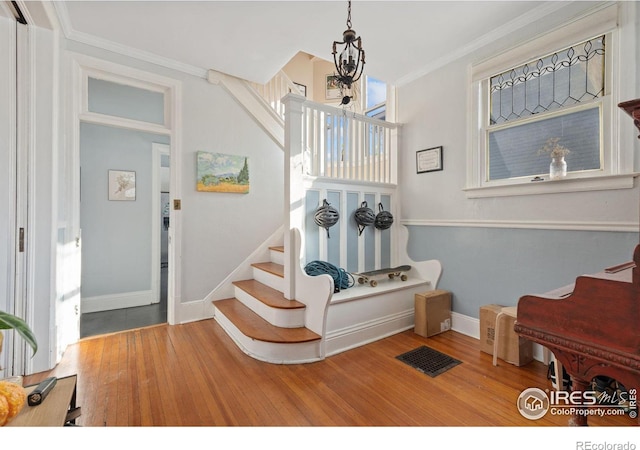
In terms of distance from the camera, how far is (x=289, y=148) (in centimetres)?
245

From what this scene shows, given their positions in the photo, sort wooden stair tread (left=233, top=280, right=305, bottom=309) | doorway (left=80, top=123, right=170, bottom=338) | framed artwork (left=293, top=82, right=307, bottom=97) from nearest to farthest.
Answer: wooden stair tread (left=233, top=280, right=305, bottom=309) → doorway (left=80, top=123, right=170, bottom=338) → framed artwork (left=293, top=82, right=307, bottom=97)

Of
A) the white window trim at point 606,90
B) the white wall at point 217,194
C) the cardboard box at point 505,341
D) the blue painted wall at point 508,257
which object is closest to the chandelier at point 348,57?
the white window trim at point 606,90

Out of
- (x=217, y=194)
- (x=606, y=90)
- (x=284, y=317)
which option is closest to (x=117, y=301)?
(x=217, y=194)

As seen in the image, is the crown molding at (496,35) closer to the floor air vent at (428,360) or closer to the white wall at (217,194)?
the white wall at (217,194)

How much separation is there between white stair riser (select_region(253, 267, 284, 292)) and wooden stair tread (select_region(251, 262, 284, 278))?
0.03 meters

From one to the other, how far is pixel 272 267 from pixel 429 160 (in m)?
2.09

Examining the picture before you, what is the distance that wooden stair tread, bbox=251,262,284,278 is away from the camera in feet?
9.57

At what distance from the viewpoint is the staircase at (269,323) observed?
2.15 m

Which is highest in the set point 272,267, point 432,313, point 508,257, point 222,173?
point 222,173

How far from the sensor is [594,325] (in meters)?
1.01

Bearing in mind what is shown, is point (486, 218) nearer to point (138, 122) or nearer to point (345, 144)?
point (345, 144)

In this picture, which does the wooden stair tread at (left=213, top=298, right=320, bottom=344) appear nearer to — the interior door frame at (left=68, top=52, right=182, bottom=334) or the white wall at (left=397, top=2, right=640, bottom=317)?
the interior door frame at (left=68, top=52, right=182, bottom=334)

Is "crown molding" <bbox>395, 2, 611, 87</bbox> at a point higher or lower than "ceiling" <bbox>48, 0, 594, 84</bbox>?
lower

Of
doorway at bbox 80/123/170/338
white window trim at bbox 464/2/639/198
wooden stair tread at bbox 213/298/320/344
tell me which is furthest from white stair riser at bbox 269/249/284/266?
white window trim at bbox 464/2/639/198
